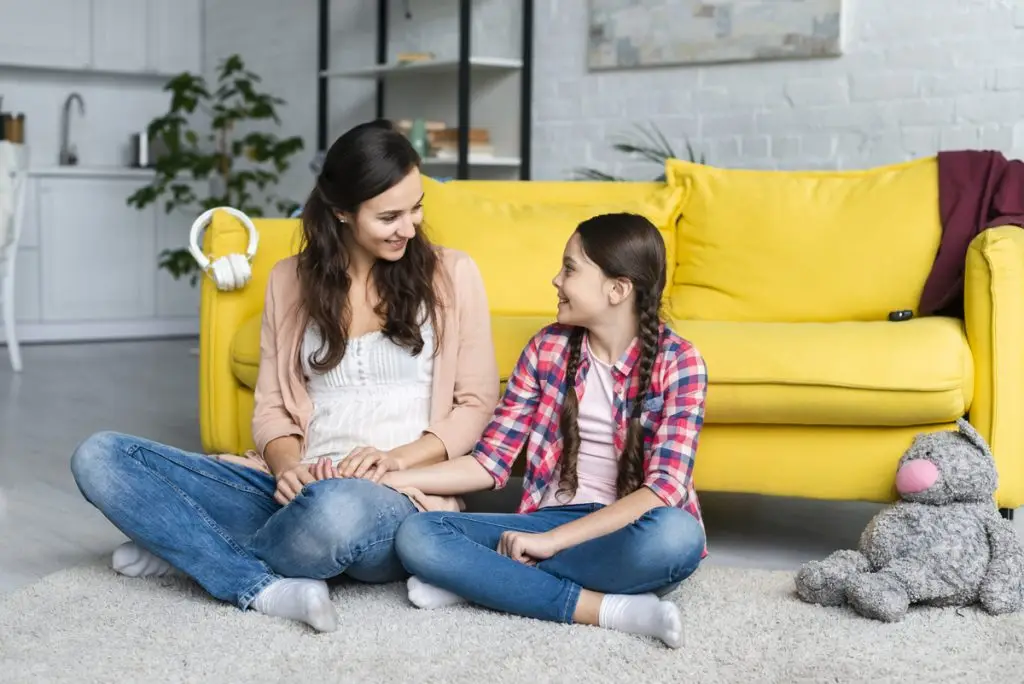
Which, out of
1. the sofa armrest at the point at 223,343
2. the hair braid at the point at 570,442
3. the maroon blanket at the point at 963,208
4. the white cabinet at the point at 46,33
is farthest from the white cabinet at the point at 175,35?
the hair braid at the point at 570,442

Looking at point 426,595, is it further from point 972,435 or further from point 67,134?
point 67,134

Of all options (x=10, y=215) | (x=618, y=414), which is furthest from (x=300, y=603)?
(x=10, y=215)

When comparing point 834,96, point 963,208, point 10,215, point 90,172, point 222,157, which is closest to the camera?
point 963,208

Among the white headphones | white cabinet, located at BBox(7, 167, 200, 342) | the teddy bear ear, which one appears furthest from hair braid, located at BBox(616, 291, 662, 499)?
white cabinet, located at BBox(7, 167, 200, 342)

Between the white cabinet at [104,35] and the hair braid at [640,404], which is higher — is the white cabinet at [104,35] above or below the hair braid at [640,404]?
above

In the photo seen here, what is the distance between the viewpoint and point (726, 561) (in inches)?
98.0

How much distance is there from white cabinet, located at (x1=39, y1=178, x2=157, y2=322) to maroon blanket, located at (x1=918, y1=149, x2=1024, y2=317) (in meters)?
4.74

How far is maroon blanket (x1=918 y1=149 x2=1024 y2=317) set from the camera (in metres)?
2.69

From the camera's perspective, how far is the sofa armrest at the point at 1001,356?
236 centimetres

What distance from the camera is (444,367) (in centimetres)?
220

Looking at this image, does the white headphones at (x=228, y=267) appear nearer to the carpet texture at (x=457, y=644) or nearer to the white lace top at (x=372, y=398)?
the white lace top at (x=372, y=398)

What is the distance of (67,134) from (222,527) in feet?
17.1

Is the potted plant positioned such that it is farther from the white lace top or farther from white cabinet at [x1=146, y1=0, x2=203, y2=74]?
the white lace top

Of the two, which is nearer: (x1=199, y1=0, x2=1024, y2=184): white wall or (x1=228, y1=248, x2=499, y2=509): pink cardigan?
(x1=228, y1=248, x2=499, y2=509): pink cardigan
